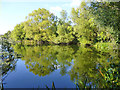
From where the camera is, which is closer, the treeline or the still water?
the still water

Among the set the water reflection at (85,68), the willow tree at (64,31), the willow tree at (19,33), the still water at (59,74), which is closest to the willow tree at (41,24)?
the willow tree at (64,31)

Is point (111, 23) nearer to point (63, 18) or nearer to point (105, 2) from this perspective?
point (105, 2)

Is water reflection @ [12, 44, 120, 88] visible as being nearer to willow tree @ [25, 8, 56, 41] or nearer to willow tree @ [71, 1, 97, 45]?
willow tree @ [71, 1, 97, 45]

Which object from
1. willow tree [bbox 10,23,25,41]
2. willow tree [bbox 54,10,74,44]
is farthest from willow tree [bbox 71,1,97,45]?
willow tree [bbox 10,23,25,41]

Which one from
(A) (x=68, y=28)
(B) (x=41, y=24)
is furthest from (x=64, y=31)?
(B) (x=41, y=24)

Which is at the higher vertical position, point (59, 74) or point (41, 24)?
point (41, 24)

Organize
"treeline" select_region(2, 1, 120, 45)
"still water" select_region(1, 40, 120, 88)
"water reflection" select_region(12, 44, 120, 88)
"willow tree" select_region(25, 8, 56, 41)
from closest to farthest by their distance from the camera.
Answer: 1. "water reflection" select_region(12, 44, 120, 88)
2. "still water" select_region(1, 40, 120, 88)
3. "treeline" select_region(2, 1, 120, 45)
4. "willow tree" select_region(25, 8, 56, 41)

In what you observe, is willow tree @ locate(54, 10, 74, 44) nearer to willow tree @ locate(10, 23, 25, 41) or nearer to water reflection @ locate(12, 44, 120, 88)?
water reflection @ locate(12, 44, 120, 88)

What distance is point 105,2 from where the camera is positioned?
741 centimetres

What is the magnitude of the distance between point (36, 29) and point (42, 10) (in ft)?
17.3

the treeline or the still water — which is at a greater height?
the treeline

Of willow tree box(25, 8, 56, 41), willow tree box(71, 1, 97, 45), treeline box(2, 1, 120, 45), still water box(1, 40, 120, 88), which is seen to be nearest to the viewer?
still water box(1, 40, 120, 88)

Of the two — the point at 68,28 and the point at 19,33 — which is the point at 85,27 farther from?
the point at 19,33

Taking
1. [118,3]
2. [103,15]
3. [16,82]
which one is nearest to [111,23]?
[103,15]
